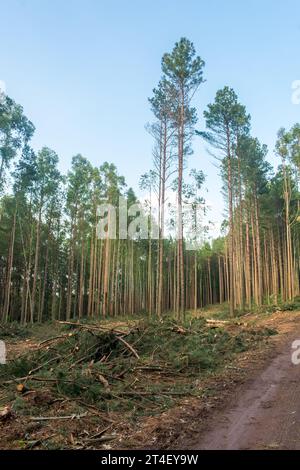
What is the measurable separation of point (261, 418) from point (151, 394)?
6.55ft

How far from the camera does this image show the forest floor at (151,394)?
4.94 m

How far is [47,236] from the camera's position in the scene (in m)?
30.8

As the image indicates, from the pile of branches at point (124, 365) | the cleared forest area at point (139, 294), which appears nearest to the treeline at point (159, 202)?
the cleared forest area at point (139, 294)

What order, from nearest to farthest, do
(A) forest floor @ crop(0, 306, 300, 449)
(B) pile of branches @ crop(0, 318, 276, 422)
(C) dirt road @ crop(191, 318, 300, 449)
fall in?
(C) dirt road @ crop(191, 318, 300, 449) < (A) forest floor @ crop(0, 306, 300, 449) < (B) pile of branches @ crop(0, 318, 276, 422)

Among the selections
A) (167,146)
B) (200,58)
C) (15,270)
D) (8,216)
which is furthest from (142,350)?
(15,270)

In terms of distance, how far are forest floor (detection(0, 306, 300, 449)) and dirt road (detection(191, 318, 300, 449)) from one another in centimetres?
1

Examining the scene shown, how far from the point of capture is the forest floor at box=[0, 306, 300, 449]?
4.94 metres

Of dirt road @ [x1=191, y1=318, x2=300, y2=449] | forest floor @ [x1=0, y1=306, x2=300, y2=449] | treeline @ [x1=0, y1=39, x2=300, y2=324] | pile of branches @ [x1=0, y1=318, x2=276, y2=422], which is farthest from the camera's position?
treeline @ [x1=0, y1=39, x2=300, y2=324]

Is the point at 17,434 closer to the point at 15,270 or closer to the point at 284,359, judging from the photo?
the point at 284,359

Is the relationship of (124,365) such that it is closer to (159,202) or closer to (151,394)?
(151,394)

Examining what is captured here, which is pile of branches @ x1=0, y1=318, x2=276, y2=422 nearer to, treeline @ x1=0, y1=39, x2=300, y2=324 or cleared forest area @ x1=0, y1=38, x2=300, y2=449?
cleared forest area @ x1=0, y1=38, x2=300, y2=449

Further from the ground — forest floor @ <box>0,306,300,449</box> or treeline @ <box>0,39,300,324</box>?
treeline @ <box>0,39,300,324</box>

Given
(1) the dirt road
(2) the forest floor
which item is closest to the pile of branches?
(2) the forest floor

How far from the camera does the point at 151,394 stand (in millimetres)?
6738
